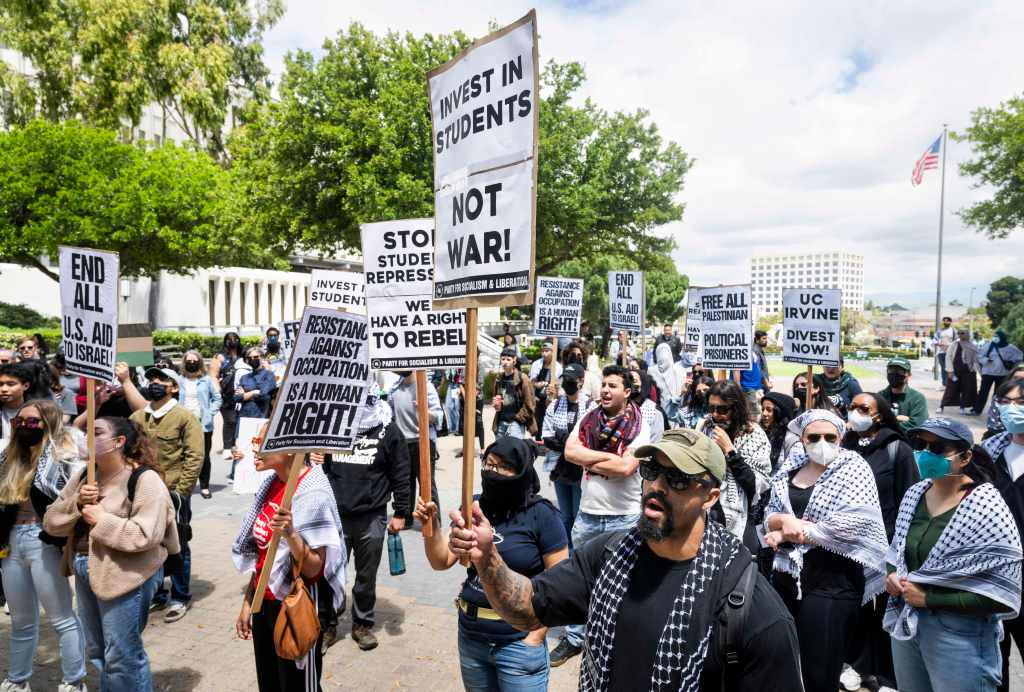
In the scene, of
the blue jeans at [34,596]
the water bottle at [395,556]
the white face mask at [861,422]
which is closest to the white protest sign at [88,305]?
the blue jeans at [34,596]

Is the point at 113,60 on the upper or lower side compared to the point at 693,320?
upper

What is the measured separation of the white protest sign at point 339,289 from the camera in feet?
24.6

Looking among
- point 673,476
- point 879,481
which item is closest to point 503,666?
point 673,476

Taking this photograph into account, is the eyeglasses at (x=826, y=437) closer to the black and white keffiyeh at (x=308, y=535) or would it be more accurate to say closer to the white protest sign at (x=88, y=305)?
the black and white keffiyeh at (x=308, y=535)

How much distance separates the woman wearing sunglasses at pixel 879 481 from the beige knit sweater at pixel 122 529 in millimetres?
4174

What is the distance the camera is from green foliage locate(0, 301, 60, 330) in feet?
117

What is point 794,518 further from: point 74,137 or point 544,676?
point 74,137

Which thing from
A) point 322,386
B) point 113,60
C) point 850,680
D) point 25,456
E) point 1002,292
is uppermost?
point 113,60

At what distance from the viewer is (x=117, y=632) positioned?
13.8 feet

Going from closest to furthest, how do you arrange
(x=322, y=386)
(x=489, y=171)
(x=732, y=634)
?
(x=732, y=634) → (x=489, y=171) → (x=322, y=386)

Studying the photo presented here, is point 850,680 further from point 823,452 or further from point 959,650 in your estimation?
point 823,452

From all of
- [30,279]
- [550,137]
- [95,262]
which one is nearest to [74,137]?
[550,137]

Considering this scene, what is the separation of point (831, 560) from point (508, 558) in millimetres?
1851

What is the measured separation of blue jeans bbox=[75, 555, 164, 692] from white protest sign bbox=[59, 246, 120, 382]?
1.42 meters
